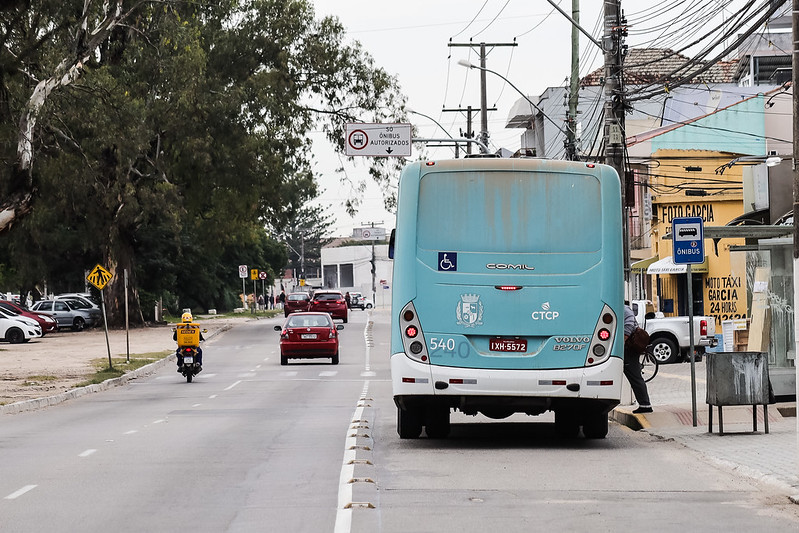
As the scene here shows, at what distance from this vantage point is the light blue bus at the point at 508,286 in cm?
1422

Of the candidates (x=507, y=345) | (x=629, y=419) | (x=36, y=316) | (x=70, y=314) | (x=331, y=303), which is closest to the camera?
(x=507, y=345)

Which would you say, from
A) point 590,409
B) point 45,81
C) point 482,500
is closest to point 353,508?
point 482,500

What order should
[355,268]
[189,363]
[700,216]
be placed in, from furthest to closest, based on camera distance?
1. [355,268]
2. [700,216]
3. [189,363]

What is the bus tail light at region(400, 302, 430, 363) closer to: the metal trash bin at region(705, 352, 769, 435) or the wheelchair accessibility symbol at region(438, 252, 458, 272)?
the wheelchair accessibility symbol at region(438, 252, 458, 272)

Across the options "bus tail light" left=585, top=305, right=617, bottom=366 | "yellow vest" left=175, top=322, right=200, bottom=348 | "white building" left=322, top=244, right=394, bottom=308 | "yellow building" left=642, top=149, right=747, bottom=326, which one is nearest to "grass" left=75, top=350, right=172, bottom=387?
"yellow vest" left=175, top=322, right=200, bottom=348

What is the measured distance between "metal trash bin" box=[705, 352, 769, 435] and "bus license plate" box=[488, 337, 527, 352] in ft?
8.69

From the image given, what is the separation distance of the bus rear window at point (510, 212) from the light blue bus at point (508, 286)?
12 mm

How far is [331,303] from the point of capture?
2477 inches

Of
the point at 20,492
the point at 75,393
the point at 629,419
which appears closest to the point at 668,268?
the point at 75,393

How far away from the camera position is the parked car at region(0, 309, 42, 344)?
50938mm

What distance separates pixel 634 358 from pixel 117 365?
20.8 metres

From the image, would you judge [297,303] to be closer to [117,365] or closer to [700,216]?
[700,216]

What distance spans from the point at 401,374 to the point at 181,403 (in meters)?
10.8

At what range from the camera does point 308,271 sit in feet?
634
